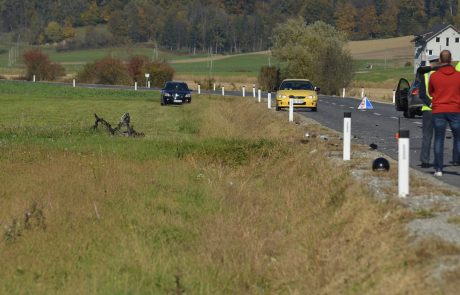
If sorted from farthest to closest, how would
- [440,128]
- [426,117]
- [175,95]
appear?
[175,95]
[426,117]
[440,128]

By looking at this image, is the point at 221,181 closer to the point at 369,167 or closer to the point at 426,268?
the point at 369,167

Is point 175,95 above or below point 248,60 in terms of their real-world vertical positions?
below

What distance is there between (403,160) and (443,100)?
3.68m

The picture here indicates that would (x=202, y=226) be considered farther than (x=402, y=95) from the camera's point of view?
No

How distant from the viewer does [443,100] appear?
14203 millimetres

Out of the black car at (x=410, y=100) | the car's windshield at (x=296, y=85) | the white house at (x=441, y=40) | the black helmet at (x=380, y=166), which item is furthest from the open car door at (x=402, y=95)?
the white house at (x=441, y=40)

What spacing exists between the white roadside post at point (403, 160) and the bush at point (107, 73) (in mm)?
92176

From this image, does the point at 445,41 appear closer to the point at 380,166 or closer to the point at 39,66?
the point at 39,66

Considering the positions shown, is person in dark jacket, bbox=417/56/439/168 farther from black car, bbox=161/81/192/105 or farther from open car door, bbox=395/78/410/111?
black car, bbox=161/81/192/105

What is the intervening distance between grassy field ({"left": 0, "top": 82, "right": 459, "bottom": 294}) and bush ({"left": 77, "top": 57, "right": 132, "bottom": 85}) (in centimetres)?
8407

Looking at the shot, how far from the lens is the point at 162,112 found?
1767 inches

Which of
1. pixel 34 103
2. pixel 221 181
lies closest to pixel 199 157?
pixel 221 181

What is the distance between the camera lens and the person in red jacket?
14117mm

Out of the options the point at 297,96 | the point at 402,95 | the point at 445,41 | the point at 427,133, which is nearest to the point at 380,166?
the point at 427,133
